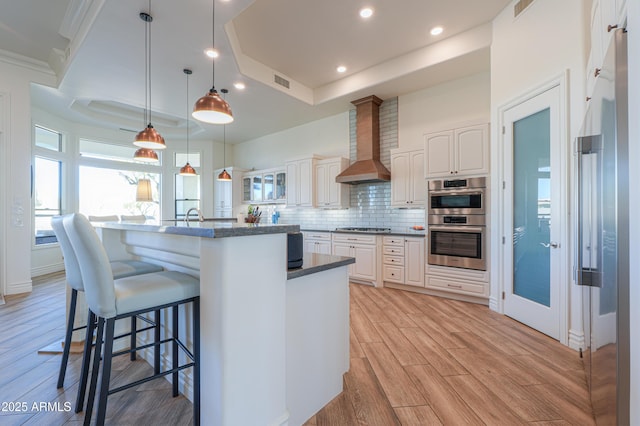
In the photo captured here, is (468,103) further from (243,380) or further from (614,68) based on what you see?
(243,380)

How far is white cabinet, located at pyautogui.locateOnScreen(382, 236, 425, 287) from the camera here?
4.34m

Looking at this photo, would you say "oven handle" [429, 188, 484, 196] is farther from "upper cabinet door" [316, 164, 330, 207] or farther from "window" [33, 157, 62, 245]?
"window" [33, 157, 62, 245]

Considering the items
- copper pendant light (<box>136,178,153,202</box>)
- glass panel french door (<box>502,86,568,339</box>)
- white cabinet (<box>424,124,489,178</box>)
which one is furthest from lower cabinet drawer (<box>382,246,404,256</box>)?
copper pendant light (<box>136,178,153,202</box>)

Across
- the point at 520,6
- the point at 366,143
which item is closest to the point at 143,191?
the point at 366,143

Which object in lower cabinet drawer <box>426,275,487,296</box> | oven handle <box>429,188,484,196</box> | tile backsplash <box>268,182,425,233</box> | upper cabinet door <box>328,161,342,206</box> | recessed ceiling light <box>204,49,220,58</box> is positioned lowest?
lower cabinet drawer <box>426,275,487,296</box>

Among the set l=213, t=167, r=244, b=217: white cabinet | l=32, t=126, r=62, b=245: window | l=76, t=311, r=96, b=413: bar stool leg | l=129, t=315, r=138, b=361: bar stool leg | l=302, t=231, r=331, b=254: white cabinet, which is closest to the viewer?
l=76, t=311, r=96, b=413: bar stool leg

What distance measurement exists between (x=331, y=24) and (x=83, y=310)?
4104 millimetres

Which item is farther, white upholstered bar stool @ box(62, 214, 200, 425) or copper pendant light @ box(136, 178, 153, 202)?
copper pendant light @ box(136, 178, 153, 202)

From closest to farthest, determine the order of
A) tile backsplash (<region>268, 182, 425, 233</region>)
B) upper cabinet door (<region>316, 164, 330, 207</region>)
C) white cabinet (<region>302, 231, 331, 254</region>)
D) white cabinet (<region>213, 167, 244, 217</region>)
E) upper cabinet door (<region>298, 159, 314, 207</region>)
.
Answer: tile backsplash (<region>268, 182, 425, 233</region>) → white cabinet (<region>302, 231, 331, 254</region>) → upper cabinet door (<region>316, 164, 330, 207</region>) → upper cabinet door (<region>298, 159, 314, 207</region>) → white cabinet (<region>213, 167, 244, 217</region>)

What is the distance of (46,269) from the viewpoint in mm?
5652

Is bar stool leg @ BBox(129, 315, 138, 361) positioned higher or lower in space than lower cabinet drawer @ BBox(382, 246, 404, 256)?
lower

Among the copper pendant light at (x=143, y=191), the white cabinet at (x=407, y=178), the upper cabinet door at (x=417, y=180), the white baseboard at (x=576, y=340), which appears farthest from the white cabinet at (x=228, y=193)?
the white baseboard at (x=576, y=340)

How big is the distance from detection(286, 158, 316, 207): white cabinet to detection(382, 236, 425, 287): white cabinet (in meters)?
1.97

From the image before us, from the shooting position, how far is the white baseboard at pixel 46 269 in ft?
17.7
